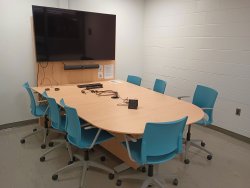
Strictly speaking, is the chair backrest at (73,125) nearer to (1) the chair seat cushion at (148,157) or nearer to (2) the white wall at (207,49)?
(1) the chair seat cushion at (148,157)

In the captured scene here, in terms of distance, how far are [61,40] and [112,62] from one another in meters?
1.17

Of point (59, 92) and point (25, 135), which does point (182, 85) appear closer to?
Answer: point (59, 92)

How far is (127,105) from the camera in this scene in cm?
281

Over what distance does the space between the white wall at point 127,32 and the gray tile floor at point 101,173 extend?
8.33 ft

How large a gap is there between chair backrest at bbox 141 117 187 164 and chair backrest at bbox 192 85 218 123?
122 centimetres

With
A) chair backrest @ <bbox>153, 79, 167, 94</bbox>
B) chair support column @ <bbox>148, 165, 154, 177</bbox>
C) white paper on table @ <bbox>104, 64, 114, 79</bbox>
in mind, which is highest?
white paper on table @ <bbox>104, 64, 114, 79</bbox>

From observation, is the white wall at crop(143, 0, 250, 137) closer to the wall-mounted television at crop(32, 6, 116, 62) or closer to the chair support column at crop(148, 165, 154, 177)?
the wall-mounted television at crop(32, 6, 116, 62)

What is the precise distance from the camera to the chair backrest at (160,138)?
1882 millimetres

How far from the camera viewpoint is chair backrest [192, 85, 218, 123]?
10.0 feet

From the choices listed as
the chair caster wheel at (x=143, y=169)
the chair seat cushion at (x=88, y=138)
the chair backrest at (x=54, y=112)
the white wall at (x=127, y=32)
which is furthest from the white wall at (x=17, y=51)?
the chair caster wheel at (x=143, y=169)

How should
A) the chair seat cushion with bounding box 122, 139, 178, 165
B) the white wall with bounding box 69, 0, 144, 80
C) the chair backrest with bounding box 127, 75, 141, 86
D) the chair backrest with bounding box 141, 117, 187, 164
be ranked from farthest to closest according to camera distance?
the white wall with bounding box 69, 0, 144, 80
the chair backrest with bounding box 127, 75, 141, 86
the chair seat cushion with bounding box 122, 139, 178, 165
the chair backrest with bounding box 141, 117, 187, 164

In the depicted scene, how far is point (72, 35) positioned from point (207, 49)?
2.41m

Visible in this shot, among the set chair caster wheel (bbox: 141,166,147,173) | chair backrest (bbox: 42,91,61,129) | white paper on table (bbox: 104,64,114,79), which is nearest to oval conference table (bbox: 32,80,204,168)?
chair caster wheel (bbox: 141,166,147,173)

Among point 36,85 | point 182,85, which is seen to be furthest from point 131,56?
point 36,85
